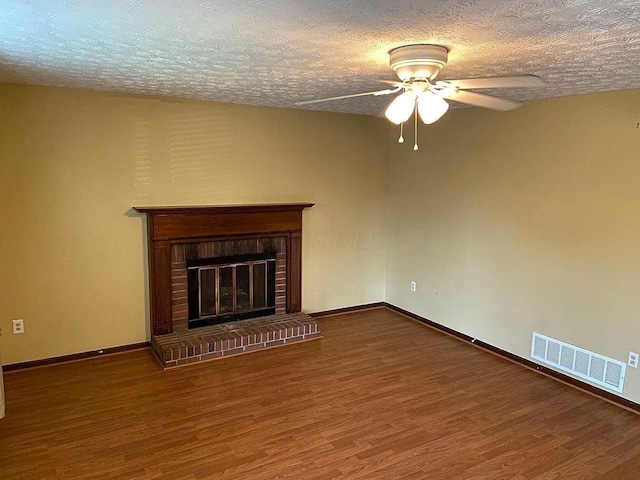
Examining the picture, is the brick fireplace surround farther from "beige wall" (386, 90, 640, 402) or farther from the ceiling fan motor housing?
the ceiling fan motor housing

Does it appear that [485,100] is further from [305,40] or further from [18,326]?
[18,326]

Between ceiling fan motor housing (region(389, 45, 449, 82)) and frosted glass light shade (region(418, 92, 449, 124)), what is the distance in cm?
12

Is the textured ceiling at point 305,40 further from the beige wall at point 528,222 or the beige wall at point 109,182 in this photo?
the beige wall at point 109,182

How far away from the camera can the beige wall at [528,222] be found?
11.4 feet

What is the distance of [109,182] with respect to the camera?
409 cm

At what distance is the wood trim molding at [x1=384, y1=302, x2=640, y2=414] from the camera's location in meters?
3.54

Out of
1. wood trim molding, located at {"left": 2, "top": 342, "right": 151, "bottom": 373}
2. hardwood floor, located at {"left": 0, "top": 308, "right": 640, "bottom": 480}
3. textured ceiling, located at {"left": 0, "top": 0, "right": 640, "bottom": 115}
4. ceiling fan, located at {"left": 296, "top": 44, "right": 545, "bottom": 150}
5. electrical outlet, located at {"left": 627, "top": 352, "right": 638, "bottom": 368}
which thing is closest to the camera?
textured ceiling, located at {"left": 0, "top": 0, "right": 640, "bottom": 115}

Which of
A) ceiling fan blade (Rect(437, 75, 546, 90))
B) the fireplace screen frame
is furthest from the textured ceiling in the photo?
the fireplace screen frame

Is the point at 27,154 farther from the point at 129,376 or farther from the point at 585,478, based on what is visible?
the point at 585,478

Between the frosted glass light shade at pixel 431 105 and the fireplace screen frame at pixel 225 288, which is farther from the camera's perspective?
the fireplace screen frame at pixel 225 288

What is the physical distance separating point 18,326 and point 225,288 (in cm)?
176

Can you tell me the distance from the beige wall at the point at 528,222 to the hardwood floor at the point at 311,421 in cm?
52

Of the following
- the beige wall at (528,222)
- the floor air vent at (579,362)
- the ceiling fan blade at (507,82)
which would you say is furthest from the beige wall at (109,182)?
the ceiling fan blade at (507,82)

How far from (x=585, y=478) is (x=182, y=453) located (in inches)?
91.9
